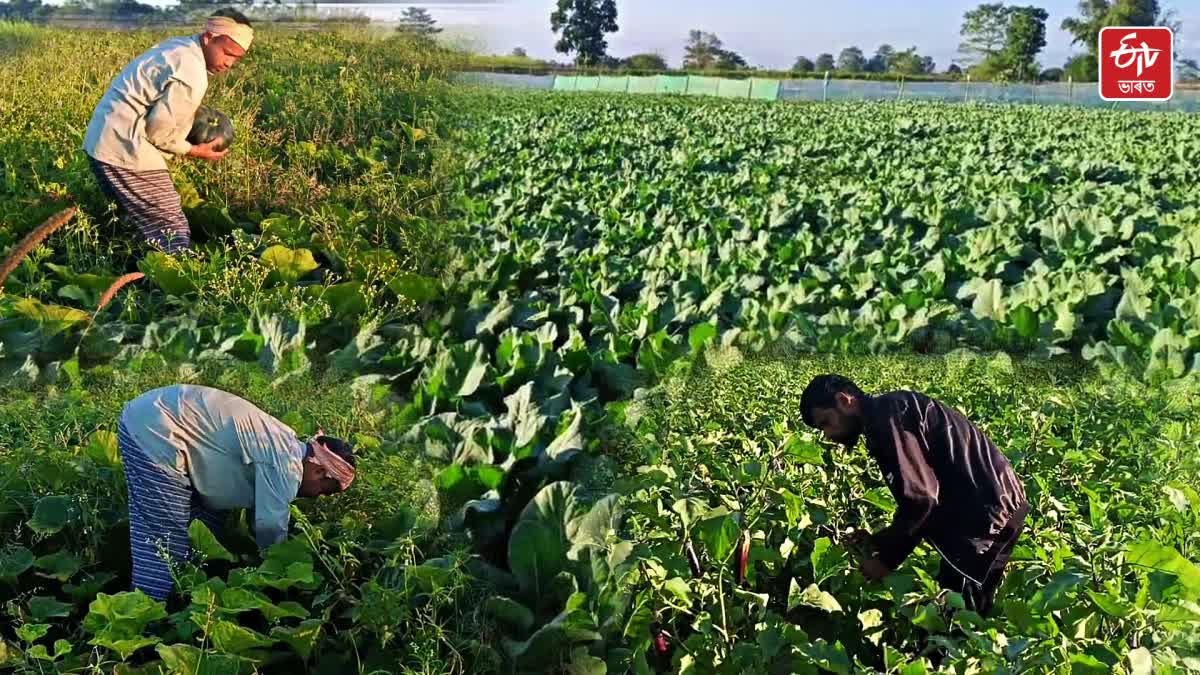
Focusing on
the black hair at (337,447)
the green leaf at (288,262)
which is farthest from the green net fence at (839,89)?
the black hair at (337,447)

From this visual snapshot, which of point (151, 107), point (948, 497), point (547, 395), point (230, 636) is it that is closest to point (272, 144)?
point (151, 107)

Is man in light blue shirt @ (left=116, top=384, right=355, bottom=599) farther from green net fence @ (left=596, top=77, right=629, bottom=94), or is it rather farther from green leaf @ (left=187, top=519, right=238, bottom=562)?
green net fence @ (left=596, top=77, right=629, bottom=94)

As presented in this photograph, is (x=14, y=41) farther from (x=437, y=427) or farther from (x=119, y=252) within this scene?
(x=437, y=427)

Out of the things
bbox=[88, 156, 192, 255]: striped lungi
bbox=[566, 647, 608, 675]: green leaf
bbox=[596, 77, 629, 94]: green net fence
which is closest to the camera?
bbox=[566, 647, 608, 675]: green leaf

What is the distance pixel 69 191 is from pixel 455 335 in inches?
75.7

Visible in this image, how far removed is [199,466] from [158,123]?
202 centimetres

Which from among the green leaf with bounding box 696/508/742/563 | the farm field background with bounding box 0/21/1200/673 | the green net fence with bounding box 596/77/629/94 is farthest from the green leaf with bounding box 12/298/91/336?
the green net fence with bounding box 596/77/629/94

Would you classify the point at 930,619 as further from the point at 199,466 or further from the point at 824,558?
the point at 199,466

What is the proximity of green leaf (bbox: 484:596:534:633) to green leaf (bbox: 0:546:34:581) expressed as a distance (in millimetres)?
1065

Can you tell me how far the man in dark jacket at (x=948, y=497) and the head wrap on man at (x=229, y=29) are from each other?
2.47 m

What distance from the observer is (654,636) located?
6.78 ft

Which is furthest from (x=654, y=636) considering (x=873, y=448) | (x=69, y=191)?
(x=69, y=191)

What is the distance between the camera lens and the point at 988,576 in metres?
2.06

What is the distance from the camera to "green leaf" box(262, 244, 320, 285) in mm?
4086
